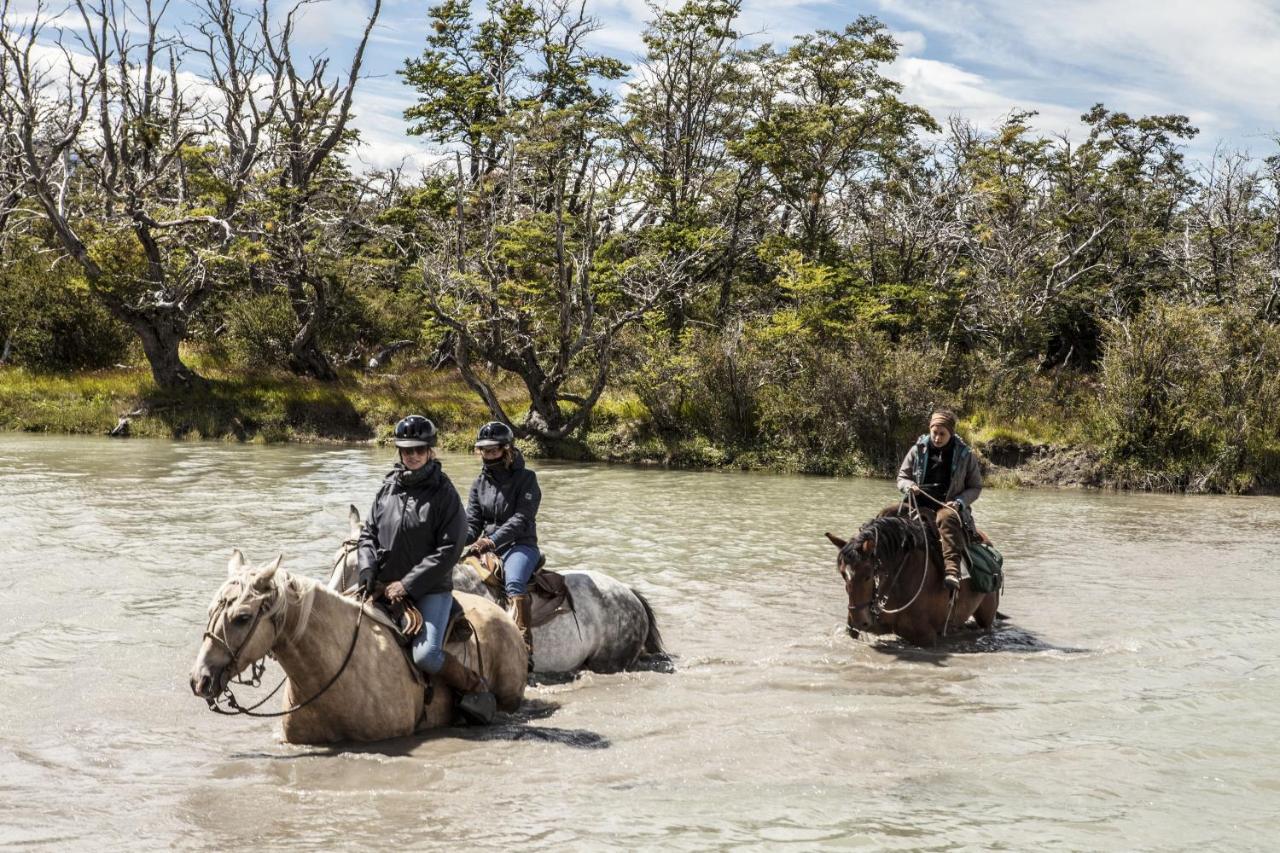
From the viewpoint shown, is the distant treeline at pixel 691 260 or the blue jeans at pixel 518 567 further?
the distant treeline at pixel 691 260

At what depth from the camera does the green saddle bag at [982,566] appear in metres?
10.7

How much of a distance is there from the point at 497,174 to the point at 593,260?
3.93 meters

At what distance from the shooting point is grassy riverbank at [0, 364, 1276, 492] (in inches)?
1053

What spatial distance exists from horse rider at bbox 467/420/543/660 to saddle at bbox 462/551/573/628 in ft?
0.26

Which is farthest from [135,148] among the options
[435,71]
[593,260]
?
[593,260]

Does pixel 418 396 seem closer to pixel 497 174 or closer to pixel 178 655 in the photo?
pixel 497 174

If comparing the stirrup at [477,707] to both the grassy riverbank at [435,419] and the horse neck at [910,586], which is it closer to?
the horse neck at [910,586]

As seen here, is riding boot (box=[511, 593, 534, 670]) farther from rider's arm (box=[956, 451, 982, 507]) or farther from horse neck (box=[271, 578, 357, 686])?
rider's arm (box=[956, 451, 982, 507])

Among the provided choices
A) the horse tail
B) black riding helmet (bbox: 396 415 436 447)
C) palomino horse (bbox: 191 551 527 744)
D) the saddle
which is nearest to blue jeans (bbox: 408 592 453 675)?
palomino horse (bbox: 191 551 527 744)

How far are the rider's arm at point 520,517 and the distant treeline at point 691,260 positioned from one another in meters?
19.2

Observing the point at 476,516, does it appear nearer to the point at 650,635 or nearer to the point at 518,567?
the point at 518,567

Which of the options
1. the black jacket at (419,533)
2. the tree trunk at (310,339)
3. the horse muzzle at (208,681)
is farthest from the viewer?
the tree trunk at (310,339)

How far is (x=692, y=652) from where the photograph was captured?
33.9 feet

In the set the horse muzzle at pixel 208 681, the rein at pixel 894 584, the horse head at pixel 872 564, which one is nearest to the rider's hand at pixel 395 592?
the horse muzzle at pixel 208 681
